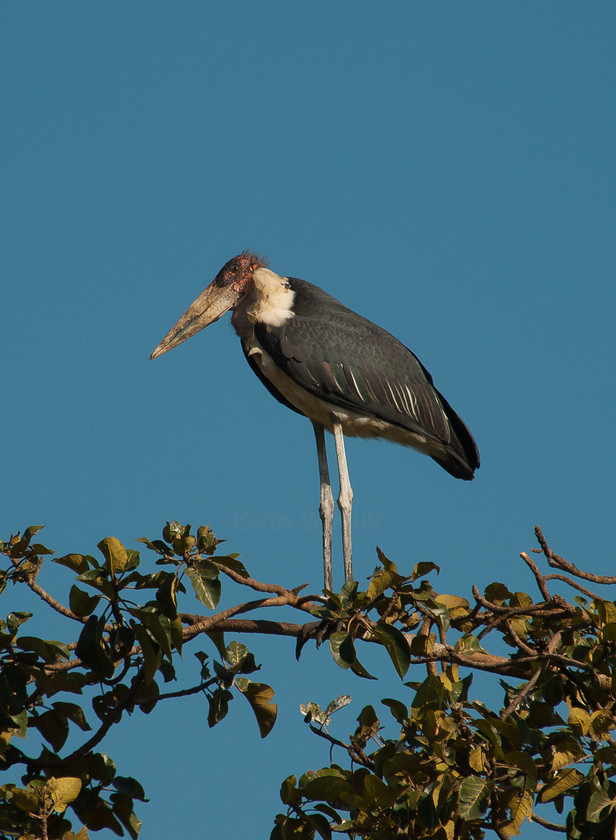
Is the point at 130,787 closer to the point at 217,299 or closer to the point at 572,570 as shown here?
the point at 572,570

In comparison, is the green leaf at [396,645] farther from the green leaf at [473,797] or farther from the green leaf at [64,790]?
the green leaf at [64,790]

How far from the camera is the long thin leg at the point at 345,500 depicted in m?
7.27

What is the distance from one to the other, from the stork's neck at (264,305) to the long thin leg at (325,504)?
2.54 feet

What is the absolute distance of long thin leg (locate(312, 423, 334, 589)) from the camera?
7.21 metres

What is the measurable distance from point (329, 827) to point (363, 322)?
4540 millimetres

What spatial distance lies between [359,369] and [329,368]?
25 centimetres

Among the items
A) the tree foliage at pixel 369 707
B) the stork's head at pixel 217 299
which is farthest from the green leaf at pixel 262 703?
the stork's head at pixel 217 299

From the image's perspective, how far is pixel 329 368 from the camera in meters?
7.41

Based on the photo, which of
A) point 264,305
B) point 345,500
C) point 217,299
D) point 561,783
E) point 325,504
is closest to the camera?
point 561,783

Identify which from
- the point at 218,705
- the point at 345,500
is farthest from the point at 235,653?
the point at 345,500

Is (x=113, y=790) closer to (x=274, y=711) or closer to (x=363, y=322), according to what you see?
(x=274, y=711)

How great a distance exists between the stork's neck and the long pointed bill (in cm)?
12

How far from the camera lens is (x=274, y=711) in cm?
440

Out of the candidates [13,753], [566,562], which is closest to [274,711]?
[13,753]
